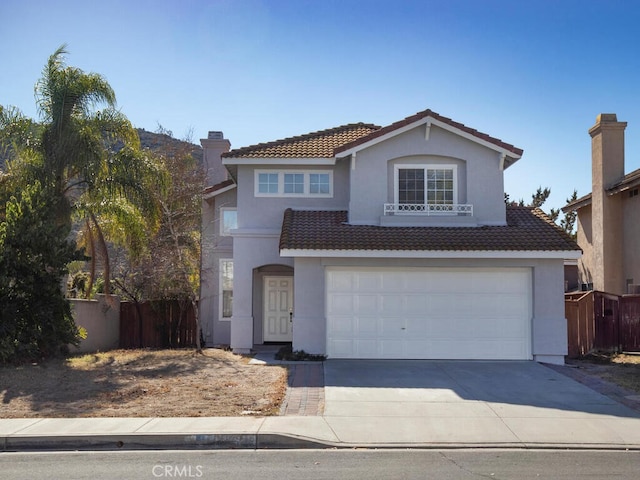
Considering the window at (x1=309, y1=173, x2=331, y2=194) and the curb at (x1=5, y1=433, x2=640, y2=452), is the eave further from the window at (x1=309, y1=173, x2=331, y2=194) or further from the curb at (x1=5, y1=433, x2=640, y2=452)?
the curb at (x1=5, y1=433, x2=640, y2=452)

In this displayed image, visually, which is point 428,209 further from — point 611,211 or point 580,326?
point 611,211

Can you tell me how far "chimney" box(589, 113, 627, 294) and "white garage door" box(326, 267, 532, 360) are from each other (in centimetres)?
823

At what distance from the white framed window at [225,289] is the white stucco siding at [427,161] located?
16.8 feet

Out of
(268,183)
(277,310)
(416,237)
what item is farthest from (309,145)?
(277,310)

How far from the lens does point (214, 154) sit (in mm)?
23469

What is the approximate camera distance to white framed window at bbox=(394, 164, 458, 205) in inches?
698

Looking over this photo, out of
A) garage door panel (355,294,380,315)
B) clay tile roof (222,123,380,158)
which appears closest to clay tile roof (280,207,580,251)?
garage door panel (355,294,380,315)

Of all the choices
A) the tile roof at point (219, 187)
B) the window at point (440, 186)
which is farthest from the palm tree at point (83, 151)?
the window at point (440, 186)

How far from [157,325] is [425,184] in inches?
381

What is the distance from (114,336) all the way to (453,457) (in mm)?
14931

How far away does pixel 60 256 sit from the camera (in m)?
15.3

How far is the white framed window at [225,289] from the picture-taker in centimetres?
2050

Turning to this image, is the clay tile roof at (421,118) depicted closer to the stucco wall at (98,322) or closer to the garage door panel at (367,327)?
the garage door panel at (367,327)

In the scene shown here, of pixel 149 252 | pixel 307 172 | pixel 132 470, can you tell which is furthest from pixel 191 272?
pixel 132 470
